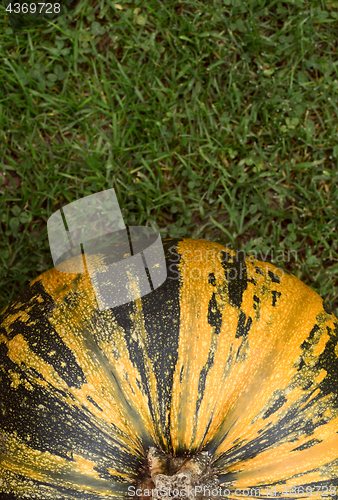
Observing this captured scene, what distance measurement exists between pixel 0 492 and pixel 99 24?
92.9 inches

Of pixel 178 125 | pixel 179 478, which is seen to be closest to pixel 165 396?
pixel 179 478

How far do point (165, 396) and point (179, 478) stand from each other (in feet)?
0.81

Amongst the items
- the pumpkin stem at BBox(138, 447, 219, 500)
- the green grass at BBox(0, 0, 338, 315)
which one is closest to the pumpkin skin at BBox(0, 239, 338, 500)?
the pumpkin stem at BBox(138, 447, 219, 500)

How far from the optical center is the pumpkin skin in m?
1.39

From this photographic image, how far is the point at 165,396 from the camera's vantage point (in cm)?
141

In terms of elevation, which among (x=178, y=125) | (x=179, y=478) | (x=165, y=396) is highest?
(x=178, y=125)

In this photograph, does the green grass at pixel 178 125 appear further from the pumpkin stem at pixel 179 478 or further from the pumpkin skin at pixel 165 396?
the pumpkin stem at pixel 179 478

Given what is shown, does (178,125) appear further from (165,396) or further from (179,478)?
(179,478)

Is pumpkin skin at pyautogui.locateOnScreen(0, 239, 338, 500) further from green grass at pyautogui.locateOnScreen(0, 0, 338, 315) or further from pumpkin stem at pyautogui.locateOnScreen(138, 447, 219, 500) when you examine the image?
green grass at pyautogui.locateOnScreen(0, 0, 338, 315)

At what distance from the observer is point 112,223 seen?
246 cm

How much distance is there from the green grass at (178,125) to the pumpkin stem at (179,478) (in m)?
1.29

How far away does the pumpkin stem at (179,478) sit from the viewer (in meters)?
1.31

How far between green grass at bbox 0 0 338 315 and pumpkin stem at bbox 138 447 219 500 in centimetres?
129

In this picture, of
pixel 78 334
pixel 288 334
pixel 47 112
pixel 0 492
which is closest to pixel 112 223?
pixel 47 112
